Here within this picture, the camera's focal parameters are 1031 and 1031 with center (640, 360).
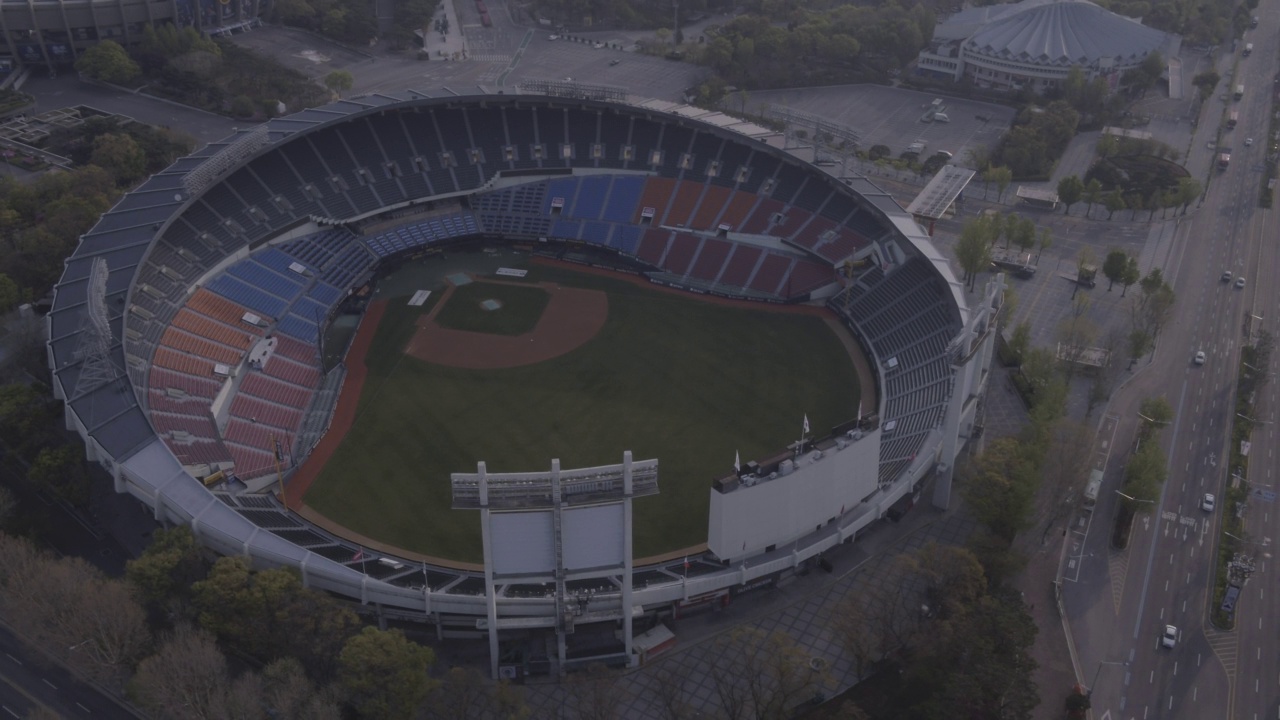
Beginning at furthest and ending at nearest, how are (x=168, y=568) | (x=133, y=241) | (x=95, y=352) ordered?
(x=133, y=241), (x=95, y=352), (x=168, y=568)

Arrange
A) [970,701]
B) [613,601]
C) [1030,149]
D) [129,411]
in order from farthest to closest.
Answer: [1030,149] < [129,411] < [613,601] < [970,701]

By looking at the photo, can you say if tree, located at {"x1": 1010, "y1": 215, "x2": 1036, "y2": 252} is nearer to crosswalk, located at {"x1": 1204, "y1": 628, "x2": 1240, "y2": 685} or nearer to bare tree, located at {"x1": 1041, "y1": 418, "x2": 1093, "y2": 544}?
bare tree, located at {"x1": 1041, "y1": 418, "x2": 1093, "y2": 544}

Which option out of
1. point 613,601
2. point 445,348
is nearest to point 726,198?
point 445,348

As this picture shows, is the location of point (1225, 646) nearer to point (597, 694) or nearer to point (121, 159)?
point (597, 694)

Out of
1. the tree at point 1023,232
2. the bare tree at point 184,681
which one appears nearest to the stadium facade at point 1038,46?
the tree at point 1023,232

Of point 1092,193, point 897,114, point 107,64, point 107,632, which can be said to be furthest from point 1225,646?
point 107,64

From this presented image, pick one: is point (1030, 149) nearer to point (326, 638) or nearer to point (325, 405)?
point (325, 405)
